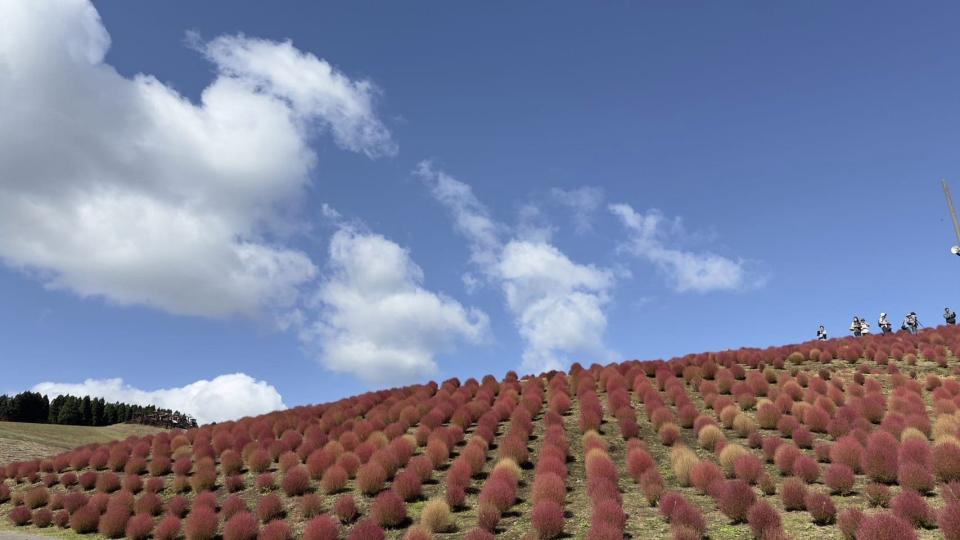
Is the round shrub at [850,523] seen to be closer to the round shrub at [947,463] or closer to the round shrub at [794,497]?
the round shrub at [794,497]

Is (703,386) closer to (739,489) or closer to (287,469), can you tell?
(739,489)

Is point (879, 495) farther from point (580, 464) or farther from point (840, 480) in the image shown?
point (580, 464)

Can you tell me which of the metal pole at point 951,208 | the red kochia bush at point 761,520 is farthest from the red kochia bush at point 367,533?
the metal pole at point 951,208

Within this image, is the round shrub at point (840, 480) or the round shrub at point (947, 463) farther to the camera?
the round shrub at point (840, 480)

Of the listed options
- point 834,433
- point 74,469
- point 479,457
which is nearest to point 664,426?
point 834,433

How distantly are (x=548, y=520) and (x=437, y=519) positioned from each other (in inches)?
75.7

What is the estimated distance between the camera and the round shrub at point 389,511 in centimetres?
1052

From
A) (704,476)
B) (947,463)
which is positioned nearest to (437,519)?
(704,476)

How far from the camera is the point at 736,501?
9.15 meters

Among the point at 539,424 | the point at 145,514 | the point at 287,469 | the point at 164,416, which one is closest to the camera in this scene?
the point at 145,514

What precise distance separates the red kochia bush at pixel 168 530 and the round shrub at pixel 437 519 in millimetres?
5074

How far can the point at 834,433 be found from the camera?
1375 cm

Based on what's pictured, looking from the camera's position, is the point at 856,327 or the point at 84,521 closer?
the point at 84,521

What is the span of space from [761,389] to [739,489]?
9839 mm
